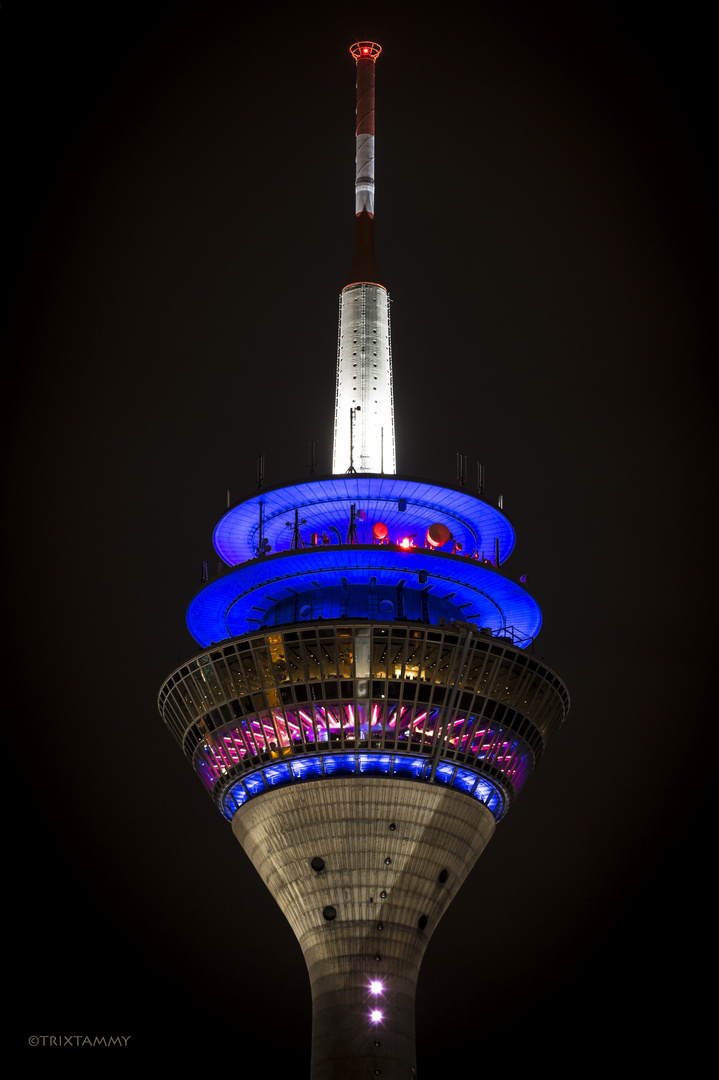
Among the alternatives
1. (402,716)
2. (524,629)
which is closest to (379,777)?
(402,716)

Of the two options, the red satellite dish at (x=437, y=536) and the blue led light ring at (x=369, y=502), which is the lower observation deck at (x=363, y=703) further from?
the blue led light ring at (x=369, y=502)

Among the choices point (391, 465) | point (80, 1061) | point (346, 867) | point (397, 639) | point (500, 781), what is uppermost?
point (391, 465)

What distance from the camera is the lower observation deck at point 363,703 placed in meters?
83.9

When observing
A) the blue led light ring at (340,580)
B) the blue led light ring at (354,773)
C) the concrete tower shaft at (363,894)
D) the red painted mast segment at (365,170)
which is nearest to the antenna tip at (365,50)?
the red painted mast segment at (365,170)

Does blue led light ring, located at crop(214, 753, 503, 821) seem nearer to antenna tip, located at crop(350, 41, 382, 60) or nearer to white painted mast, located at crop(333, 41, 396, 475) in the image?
white painted mast, located at crop(333, 41, 396, 475)

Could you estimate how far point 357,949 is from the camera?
81812 millimetres

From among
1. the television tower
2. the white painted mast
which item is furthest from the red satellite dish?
the white painted mast

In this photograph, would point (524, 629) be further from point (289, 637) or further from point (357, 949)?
point (357, 949)

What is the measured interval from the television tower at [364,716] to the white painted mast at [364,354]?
7244 mm

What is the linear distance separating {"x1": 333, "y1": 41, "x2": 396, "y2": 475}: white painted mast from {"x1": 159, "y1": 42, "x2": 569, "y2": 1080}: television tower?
7244 millimetres

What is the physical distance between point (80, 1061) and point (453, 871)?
110 feet

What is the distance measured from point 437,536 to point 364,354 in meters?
17.4

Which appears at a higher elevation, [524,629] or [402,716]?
[524,629]

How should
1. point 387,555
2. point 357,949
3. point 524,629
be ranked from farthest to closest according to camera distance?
point 524,629, point 387,555, point 357,949
